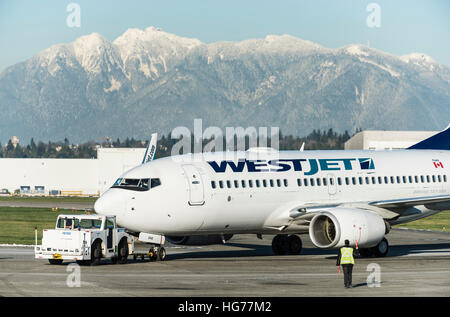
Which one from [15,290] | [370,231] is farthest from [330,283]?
[15,290]

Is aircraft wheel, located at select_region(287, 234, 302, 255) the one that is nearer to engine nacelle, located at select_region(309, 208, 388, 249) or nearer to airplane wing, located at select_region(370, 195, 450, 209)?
engine nacelle, located at select_region(309, 208, 388, 249)

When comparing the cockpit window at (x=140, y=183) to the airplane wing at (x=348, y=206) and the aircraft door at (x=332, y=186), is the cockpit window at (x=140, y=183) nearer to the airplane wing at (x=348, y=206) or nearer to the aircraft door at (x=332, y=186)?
the airplane wing at (x=348, y=206)

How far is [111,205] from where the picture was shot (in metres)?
37.7

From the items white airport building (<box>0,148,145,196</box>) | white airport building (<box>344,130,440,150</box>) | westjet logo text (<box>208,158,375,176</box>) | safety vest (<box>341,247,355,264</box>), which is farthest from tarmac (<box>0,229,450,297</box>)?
white airport building (<box>0,148,145,196</box>)

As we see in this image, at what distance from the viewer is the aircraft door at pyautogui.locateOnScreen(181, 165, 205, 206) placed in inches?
1516

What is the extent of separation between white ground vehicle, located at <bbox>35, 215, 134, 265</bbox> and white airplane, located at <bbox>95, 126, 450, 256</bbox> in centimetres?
67

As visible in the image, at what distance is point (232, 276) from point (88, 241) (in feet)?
23.1

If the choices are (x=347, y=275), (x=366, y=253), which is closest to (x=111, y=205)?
(x=347, y=275)

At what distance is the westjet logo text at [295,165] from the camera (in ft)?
133

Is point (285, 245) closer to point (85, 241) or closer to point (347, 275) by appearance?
point (85, 241)

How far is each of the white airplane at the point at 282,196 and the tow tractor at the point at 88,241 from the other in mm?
575

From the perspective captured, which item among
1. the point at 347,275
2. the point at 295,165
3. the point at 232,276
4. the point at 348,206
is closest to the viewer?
the point at 347,275

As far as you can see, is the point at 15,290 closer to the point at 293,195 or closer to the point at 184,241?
the point at 184,241
